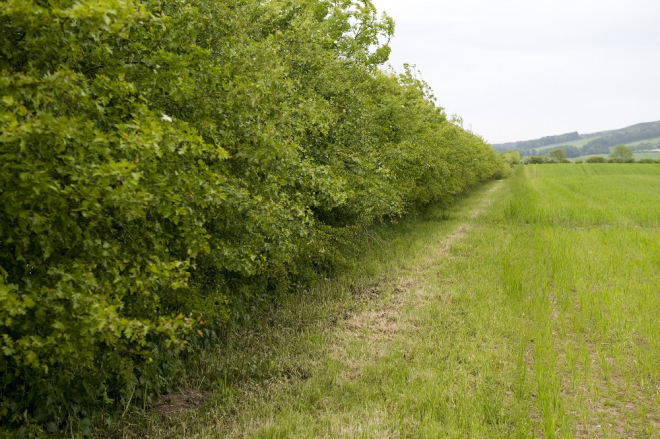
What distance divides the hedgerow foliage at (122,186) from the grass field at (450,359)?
2.85 feet

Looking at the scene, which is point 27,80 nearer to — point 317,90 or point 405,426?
point 405,426

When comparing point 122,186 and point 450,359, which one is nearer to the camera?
point 122,186

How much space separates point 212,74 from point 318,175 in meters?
3.74

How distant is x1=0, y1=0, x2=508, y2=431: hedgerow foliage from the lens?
2982 mm

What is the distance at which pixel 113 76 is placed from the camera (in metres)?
3.95

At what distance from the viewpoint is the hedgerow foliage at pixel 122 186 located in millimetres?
2982

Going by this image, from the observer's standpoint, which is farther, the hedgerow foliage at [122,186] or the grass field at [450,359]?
the grass field at [450,359]

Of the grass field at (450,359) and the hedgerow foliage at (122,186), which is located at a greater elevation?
the hedgerow foliage at (122,186)

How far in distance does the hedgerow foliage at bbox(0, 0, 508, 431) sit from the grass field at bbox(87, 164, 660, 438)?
34.2 inches

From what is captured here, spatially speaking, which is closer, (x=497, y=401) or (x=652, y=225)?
(x=497, y=401)

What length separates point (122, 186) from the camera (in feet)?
10.1

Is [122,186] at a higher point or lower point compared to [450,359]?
higher

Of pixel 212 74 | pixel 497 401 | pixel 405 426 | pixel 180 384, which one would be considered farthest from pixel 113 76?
pixel 497 401

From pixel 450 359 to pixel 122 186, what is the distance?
4.61 m
